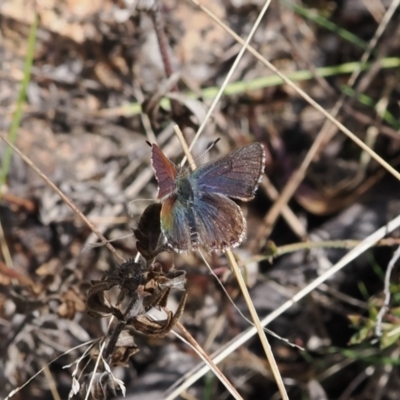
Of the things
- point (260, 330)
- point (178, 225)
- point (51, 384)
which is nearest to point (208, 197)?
point (178, 225)

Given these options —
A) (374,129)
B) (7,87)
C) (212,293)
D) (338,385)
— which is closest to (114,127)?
(7,87)

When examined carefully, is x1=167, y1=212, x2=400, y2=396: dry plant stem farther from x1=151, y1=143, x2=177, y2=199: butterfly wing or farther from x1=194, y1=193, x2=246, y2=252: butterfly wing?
x1=151, y1=143, x2=177, y2=199: butterfly wing

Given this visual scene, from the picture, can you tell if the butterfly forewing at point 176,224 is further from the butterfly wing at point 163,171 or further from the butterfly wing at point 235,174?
the butterfly wing at point 235,174

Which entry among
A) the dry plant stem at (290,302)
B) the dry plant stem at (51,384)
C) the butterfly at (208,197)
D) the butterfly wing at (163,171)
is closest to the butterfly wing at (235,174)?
the butterfly at (208,197)

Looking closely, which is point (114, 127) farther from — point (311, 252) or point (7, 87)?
point (311, 252)

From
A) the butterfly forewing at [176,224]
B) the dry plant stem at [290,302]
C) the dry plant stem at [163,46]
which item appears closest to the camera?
the butterfly forewing at [176,224]

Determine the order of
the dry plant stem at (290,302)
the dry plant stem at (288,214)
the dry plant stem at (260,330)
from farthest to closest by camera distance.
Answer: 1. the dry plant stem at (288,214)
2. the dry plant stem at (290,302)
3. the dry plant stem at (260,330)
